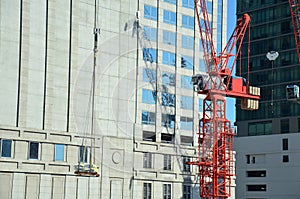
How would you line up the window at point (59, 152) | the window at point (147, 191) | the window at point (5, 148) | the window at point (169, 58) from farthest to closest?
1. the window at point (169, 58)
2. the window at point (147, 191)
3. the window at point (59, 152)
4. the window at point (5, 148)

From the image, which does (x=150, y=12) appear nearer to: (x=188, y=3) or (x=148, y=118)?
(x=188, y=3)

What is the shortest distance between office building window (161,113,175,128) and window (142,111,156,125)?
1.99 meters

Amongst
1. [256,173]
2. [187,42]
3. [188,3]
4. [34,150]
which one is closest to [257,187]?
[256,173]

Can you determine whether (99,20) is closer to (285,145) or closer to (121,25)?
(121,25)

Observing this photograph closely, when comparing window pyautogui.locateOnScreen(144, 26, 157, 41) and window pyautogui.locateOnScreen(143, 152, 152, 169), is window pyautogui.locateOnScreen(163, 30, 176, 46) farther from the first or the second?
window pyautogui.locateOnScreen(143, 152, 152, 169)

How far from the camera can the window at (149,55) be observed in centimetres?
9500

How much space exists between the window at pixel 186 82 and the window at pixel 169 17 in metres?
9.15

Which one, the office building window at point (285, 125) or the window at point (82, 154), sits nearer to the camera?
the window at point (82, 154)

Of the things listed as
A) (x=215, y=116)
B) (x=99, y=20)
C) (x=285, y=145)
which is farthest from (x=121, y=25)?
(x=285, y=145)

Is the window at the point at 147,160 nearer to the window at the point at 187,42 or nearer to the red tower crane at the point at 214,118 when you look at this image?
the red tower crane at the point at 214,118

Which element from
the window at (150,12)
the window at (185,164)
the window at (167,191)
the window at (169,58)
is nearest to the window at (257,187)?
the window at (185,164)

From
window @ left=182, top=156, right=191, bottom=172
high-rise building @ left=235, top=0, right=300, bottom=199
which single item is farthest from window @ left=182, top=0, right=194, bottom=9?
high-rise building @ left=235, top=0, right=300, bottom=199

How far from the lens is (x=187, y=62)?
10144 centimetres

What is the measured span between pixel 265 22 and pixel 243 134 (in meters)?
29.4
